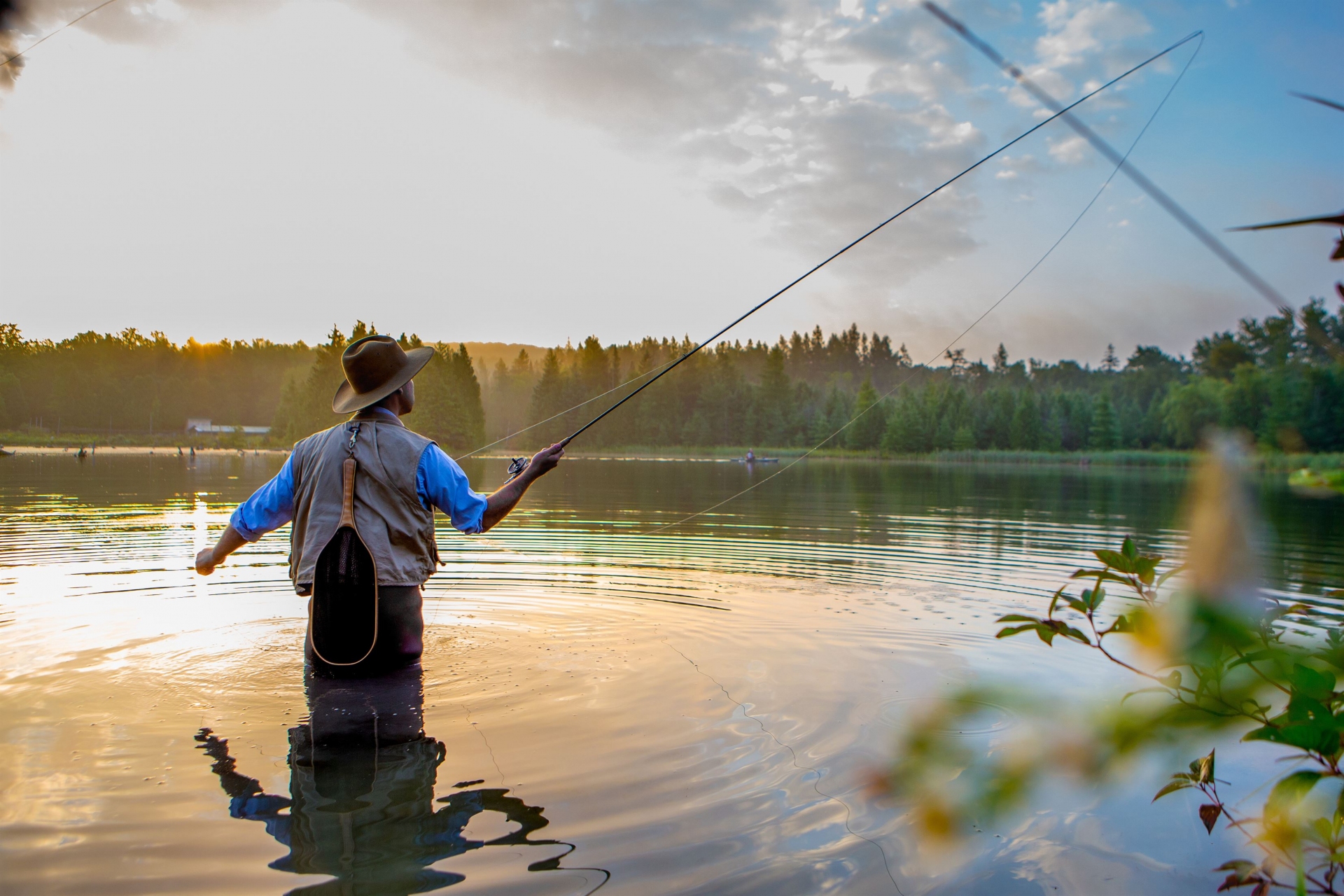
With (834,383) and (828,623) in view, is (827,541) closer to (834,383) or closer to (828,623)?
(828,623)

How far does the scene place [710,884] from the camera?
3285 millimetres

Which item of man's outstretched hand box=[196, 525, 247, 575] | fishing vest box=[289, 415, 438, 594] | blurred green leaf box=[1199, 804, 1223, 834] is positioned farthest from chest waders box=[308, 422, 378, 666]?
blurred green leaf box=[1199, 804, 1223, 834]

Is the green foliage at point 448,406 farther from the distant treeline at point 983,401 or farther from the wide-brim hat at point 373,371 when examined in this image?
the wide-brim hat at point 373,371

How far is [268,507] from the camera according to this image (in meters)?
4.99

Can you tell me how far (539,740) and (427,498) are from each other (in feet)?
4.88

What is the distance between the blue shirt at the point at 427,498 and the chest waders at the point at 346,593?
14.8 inches

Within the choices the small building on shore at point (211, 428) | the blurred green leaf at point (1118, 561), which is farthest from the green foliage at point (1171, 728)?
the small building on shore at point (211, 428)

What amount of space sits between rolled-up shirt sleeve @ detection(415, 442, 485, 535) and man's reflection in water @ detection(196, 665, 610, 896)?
3.87ft

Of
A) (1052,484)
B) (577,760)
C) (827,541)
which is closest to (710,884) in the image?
(577,760)

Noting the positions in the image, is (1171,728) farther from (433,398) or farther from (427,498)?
(433,398)

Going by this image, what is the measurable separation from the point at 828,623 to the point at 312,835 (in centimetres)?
539

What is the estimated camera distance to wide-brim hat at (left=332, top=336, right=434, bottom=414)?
4973 mm

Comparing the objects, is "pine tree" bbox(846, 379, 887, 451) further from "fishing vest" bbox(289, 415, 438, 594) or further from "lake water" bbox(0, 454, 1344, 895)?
"fishing vest" bbox(289, 415, 438, 594)

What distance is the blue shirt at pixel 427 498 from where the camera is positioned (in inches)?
192
